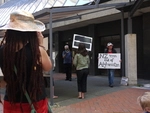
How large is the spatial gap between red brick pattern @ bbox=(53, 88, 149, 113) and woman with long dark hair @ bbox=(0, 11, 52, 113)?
4.17 meters

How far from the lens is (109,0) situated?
12312 mm

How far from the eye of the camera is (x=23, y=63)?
2.21 m

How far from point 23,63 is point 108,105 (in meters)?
5.00

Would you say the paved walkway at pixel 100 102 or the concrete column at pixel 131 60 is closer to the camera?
the paved walkway at pixel 100 102

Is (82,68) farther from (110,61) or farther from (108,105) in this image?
(110,61)

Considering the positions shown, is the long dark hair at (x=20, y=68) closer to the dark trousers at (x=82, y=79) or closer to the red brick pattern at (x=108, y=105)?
the red brick pattern at (x=108, y=105)

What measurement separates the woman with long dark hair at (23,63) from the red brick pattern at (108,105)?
4.17m

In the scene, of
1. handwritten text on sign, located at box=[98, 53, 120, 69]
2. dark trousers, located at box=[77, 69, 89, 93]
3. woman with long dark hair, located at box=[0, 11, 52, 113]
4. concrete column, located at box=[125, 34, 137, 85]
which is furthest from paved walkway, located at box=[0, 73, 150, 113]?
woman with long dark hair, located at box=[0, 11, 52, 113]

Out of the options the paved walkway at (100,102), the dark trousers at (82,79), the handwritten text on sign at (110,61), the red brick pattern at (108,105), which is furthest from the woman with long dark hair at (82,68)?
the handwritten text on sign at (110,61)

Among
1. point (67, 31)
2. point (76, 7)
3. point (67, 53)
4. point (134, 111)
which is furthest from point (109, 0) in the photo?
point (134, 111)

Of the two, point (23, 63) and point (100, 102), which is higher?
point (23, 63)

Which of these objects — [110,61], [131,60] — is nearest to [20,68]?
[110,61]

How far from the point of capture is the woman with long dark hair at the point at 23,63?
7.28ft

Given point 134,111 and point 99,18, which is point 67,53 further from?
point 134,111
